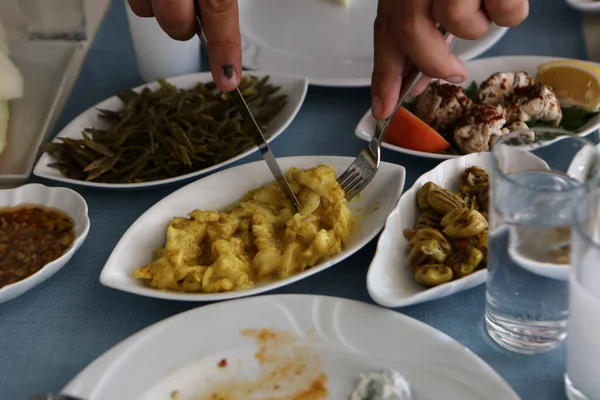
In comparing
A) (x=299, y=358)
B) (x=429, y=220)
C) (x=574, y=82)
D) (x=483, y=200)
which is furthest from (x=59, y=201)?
(x=574, y=82)

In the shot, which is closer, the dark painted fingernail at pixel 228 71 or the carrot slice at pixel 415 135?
the dark painted fingernail at pixel 228 71

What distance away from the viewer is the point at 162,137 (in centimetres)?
170

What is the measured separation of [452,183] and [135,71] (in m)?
1.13

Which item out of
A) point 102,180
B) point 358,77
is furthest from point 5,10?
point 358,77

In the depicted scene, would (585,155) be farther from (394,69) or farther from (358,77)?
(358,77)

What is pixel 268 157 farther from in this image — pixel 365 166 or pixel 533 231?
pixel 533 231

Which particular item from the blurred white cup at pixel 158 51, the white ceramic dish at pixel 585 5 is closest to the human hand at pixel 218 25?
the blurred white cup at pixel 158 51

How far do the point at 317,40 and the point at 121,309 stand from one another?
45.8 inches

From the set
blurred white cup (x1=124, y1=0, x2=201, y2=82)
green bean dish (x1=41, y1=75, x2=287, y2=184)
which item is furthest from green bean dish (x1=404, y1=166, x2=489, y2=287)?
blurred white cup (x1=124, y1=0, x2=201, y2=82)

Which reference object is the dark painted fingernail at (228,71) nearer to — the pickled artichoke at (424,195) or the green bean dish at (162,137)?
the green bean dish at (162,137)

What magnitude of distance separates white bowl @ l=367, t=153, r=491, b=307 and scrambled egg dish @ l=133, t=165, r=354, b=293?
11 centimetres

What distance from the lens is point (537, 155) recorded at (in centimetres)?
111

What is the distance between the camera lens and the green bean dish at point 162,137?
1.67 m

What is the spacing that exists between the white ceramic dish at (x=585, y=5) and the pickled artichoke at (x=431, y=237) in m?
1.18
